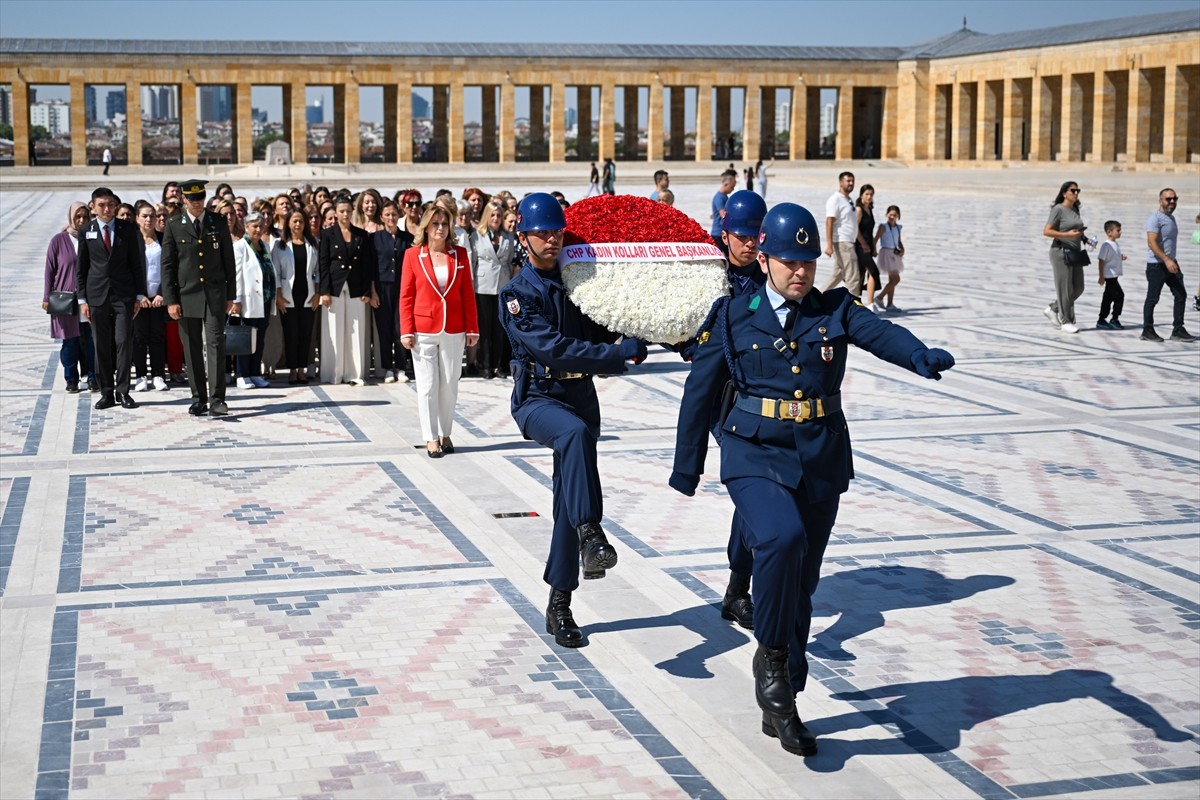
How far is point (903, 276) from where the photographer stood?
2156 centimetres

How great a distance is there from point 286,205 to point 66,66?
50.6 metres

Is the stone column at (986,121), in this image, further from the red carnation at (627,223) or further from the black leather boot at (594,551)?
the black leather boot at (594,551)

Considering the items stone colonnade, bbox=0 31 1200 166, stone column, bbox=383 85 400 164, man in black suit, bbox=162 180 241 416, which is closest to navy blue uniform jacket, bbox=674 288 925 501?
man in black suit, bbox=162 180 241 416

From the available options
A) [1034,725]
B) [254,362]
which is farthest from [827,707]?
[254,362]

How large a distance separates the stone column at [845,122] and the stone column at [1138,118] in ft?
59.1

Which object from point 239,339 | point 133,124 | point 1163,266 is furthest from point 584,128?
point 239,339

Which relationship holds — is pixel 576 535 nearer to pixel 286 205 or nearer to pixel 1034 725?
pixel 1034 725

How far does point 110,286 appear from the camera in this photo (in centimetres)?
1109

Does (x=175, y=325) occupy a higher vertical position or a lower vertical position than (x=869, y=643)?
higher

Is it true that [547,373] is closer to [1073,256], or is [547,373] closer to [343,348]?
[343,348]

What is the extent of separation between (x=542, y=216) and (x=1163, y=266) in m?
10.8

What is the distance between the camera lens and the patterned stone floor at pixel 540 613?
4879mm

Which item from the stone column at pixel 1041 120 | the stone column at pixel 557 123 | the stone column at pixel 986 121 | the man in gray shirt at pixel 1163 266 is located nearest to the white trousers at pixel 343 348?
the man in gray shirt at pixel 1163 266

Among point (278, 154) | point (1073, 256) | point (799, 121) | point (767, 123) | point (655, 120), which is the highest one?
point (767, 123)
